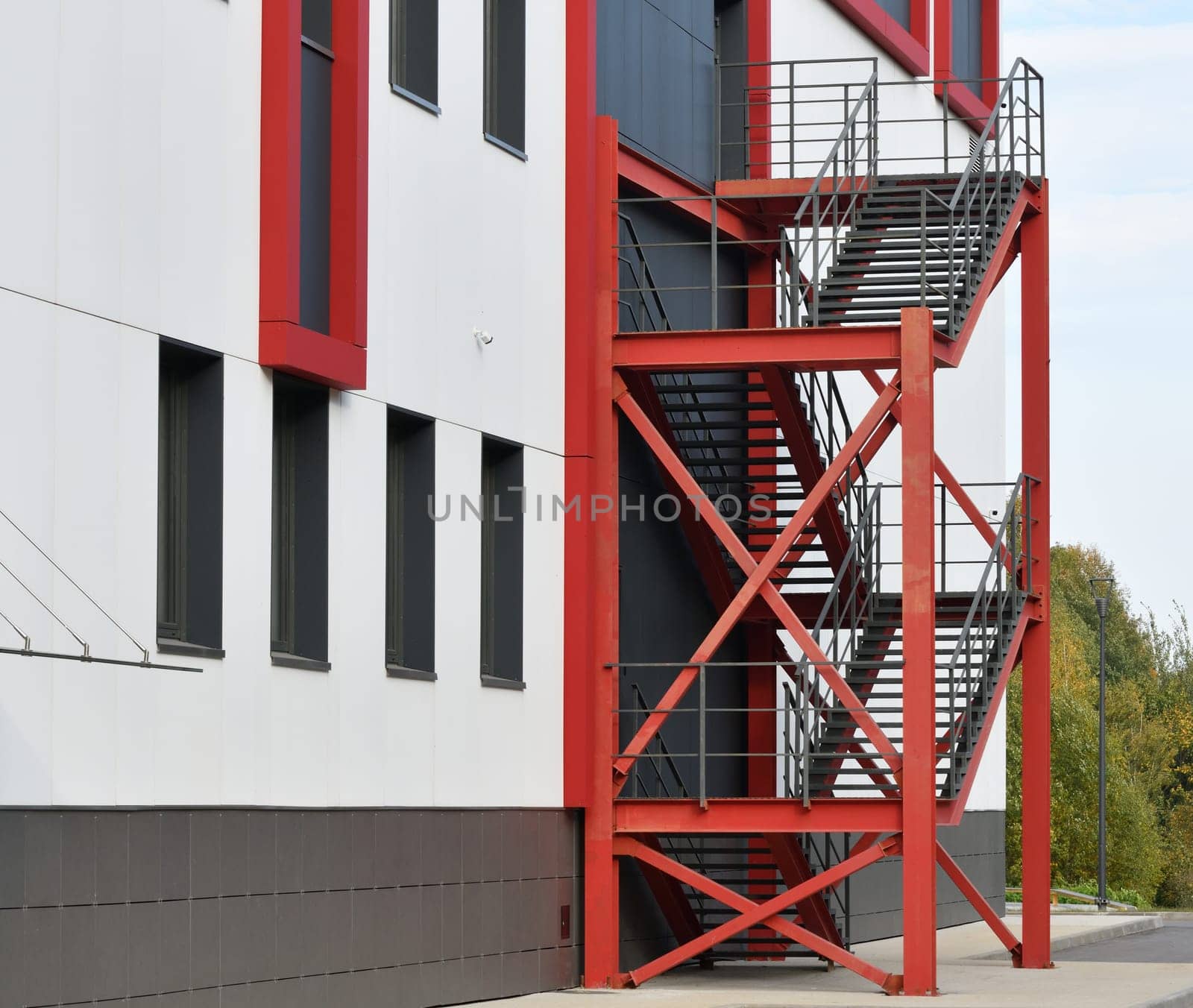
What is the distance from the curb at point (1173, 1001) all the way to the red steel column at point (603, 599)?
440 centimetres

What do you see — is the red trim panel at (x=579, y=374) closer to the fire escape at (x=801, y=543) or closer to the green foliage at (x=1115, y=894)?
the fire escape at (x=801, y=543)

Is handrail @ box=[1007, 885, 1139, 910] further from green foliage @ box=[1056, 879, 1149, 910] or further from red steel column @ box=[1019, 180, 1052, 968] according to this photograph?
red steel column @ box=[1019, 180, 1052, 968]

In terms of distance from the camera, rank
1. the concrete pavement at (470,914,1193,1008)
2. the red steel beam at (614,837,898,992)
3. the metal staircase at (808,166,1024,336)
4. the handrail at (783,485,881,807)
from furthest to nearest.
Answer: the metal staircase at (808,166,1024,336)
the handrail at (783,485,881,807)
the red steel beam at (614,837,898,992)
the concrete pavement at (470,914,1193,1008)

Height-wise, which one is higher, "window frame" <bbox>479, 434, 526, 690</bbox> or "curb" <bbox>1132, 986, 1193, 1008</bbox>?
"window frame" <bbox>479, 434, 526, 690</bbox>

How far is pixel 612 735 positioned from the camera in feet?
61.9

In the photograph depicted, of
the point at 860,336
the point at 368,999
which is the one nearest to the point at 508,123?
the point at 860,336

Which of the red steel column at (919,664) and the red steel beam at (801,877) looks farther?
the red steel beam at (801,877)

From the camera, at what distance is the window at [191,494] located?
1355 cm

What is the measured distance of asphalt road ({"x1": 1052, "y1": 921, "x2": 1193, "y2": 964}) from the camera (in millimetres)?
25853

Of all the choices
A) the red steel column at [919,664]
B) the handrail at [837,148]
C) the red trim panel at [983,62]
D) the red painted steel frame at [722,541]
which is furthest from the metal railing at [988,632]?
the red trim panel at [983,62]

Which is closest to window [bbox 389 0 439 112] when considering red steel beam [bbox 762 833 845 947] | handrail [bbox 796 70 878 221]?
handrail [bbox 796 70 878 221]

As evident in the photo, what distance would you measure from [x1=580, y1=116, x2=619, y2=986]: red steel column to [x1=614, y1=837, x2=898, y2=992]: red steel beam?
10.9 inches

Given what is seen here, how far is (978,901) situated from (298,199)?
977 centimetres

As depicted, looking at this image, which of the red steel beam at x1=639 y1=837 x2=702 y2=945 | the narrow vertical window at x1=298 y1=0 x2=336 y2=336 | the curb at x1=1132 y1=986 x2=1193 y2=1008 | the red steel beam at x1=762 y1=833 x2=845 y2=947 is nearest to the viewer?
the narrow vertical window at x1=298 y1=0 x2=336 y2=336
